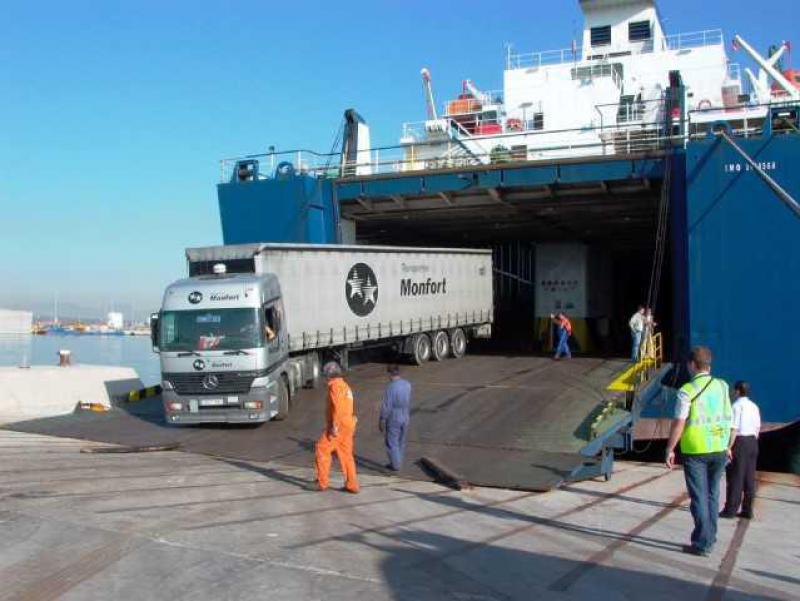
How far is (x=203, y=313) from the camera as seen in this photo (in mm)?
13734

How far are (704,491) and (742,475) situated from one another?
253 cm

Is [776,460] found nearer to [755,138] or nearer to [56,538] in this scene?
[755,138]

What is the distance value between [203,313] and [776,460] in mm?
12607

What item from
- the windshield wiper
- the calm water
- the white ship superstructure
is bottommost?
the calm water

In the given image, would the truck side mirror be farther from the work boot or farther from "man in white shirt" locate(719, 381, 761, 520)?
the work boot

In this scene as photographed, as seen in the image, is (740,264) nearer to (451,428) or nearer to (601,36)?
(451,428)

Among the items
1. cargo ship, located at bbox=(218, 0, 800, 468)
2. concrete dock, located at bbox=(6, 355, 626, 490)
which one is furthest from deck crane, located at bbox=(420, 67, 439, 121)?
concrete dock, located at bbox=(6, 355, 626, 490)

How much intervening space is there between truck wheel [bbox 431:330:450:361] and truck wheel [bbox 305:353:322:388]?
5460 mm

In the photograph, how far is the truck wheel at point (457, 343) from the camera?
23250 millimetres

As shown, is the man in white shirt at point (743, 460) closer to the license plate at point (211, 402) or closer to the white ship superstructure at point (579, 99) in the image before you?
the license plate at point (211, 402)

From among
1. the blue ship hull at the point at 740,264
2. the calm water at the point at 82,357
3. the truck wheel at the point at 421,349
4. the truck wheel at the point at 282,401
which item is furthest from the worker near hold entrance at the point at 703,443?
the calm water at the point at 82,357

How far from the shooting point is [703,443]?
6414 millimetres

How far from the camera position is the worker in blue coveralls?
1009 centimetres

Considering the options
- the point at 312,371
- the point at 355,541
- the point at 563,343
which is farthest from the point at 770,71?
the point at 355,541
